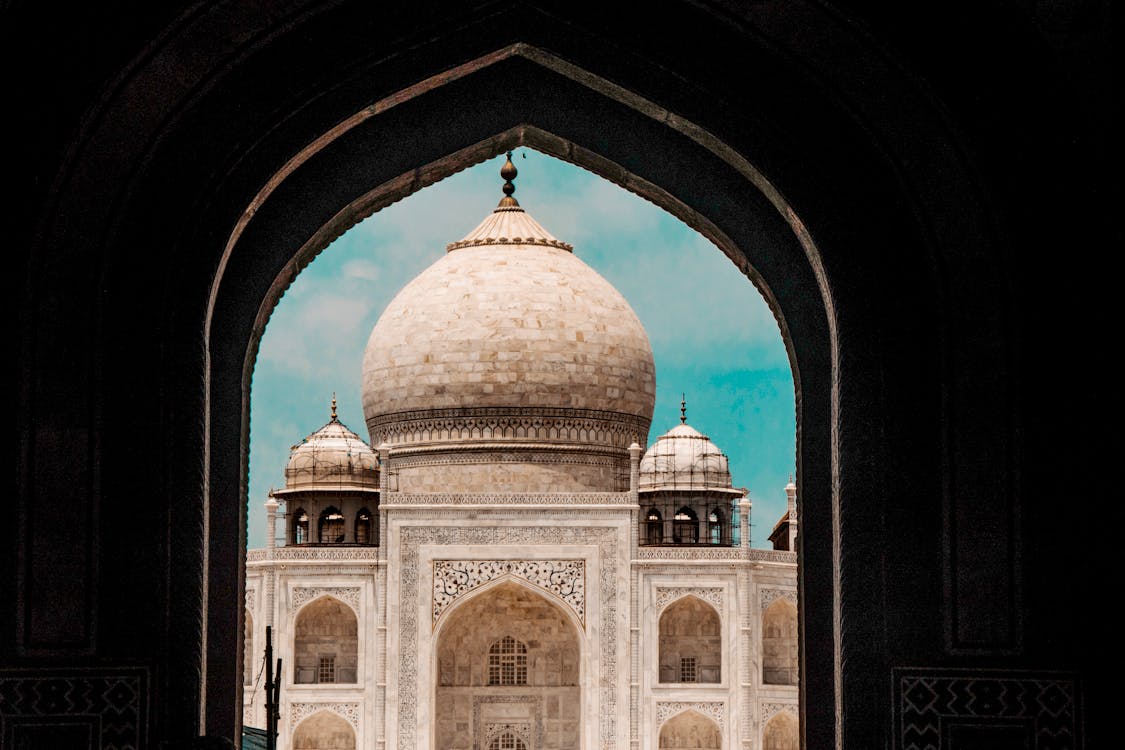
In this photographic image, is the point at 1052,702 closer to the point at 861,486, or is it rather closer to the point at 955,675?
the point at 955,675

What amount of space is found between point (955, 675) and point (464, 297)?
20.3 meters

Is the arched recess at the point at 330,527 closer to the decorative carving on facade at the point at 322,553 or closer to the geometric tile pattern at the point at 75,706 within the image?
the decorative carving on facade at the point at 322,553

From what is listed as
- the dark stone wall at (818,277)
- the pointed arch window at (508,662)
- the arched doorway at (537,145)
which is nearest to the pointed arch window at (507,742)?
the pointed arch window at (508,662)

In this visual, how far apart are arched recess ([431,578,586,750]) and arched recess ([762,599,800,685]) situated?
240 centimetres

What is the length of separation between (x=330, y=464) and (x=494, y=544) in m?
3.56

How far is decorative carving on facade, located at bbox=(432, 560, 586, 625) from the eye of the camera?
23391 millimetres

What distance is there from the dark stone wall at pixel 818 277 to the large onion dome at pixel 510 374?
61.1 ft

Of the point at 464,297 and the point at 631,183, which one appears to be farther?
the point at 464,297

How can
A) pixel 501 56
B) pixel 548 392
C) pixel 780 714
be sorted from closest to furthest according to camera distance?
1. pixel 501 56
2. pixel 780 714
3. pixel 548 392

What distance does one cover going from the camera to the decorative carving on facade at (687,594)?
76.9 feet

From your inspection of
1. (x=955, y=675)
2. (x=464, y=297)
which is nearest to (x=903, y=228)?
(x=955, y=675)

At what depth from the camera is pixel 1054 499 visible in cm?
565

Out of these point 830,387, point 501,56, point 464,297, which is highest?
point 464,297

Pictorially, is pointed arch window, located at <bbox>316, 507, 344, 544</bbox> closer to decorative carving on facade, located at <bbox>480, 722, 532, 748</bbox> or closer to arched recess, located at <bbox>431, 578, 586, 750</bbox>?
arched recess, located at <bbox>431, 578, 586, 750</bbox>
